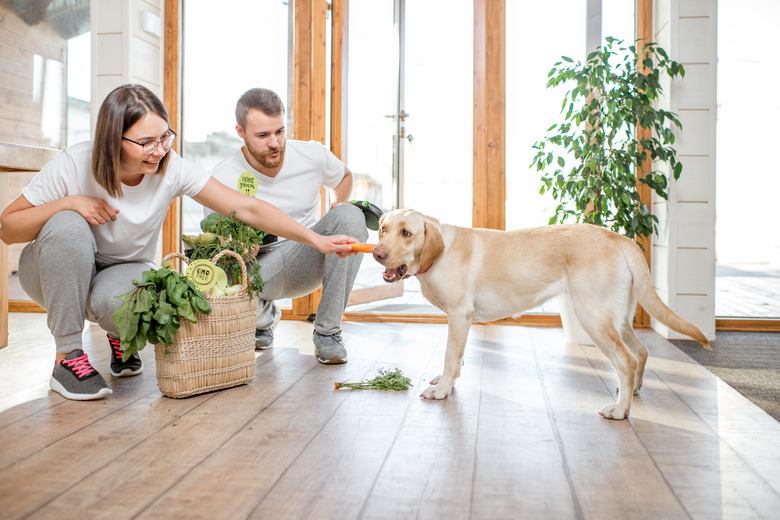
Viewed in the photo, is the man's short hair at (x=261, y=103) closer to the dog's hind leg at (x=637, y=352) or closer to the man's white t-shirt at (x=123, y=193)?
the man's white t-shirt at (x=123, y=193)

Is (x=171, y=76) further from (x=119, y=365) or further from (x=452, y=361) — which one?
(x=452, y=361)

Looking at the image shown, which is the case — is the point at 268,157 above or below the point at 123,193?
above

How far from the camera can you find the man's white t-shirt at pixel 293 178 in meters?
3.11

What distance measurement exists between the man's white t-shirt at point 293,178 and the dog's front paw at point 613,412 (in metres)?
1.75

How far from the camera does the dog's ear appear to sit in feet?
7.70

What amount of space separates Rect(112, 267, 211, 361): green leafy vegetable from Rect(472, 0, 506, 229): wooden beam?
2.42 m

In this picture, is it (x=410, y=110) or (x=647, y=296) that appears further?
(x=410, y=110)

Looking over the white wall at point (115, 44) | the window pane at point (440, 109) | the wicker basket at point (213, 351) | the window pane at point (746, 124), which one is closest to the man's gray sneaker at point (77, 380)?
the wicker basket at point (213, 351)

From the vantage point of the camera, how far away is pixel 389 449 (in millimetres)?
1799

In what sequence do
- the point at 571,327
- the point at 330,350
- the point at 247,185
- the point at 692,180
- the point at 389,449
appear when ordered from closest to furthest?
the point at 389,449 < the point at 330,350 < the point at 247,185 < the point at 571,327 < the point at 692,180

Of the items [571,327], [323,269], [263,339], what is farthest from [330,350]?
[571,327]

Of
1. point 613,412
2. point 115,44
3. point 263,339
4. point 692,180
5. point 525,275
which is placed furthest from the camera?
point 115,44

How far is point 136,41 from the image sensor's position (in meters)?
4.09

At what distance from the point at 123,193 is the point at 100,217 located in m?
0.14
